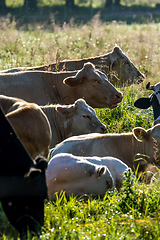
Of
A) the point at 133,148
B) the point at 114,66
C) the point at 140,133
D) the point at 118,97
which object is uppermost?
the point at 114,66

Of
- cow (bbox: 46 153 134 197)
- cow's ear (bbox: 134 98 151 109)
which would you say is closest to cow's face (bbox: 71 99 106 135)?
cow (bbox: 46 153 134 197)

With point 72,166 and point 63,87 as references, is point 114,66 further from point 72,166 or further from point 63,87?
point 72,166

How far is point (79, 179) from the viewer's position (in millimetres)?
4137

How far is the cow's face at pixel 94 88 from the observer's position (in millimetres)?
7293

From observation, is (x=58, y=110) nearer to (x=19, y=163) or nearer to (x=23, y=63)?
(x=19, y=163)

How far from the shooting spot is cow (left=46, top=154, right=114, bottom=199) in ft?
13.5

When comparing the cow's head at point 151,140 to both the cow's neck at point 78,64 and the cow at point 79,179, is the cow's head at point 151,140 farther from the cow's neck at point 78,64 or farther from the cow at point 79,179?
the cow's neck at point 78,64

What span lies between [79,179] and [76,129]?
222 centimetres

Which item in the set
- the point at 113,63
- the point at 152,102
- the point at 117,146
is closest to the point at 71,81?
the point at 152,102

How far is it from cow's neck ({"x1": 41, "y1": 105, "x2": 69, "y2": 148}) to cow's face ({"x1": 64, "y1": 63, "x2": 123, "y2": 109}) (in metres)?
1.06

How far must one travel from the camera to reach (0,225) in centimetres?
324

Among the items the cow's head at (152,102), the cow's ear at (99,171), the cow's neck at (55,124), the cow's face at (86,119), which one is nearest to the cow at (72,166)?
the cow's ear at (99,171)

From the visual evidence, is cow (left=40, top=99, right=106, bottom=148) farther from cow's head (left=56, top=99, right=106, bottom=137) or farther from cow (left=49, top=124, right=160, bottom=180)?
cow (left=49, top=124, right=160, bottom=180)

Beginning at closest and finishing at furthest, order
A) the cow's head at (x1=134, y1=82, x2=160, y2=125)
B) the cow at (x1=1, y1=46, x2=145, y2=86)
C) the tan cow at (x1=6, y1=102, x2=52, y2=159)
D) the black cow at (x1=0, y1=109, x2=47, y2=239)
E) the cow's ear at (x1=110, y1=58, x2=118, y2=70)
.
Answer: the black cow at (x1=0, y1=109, x2=47, y2=239) → the tan cow at (x1=6, y1=102, x2=52, y2=159) → the cow's head at (x1=134, y1=82, x2=160, y2=125) → the cow at (x1=1, y1=46, x2=145, y2=86) → the cow's ear at (x1=110, y1=58, x2=118, y2=70)
